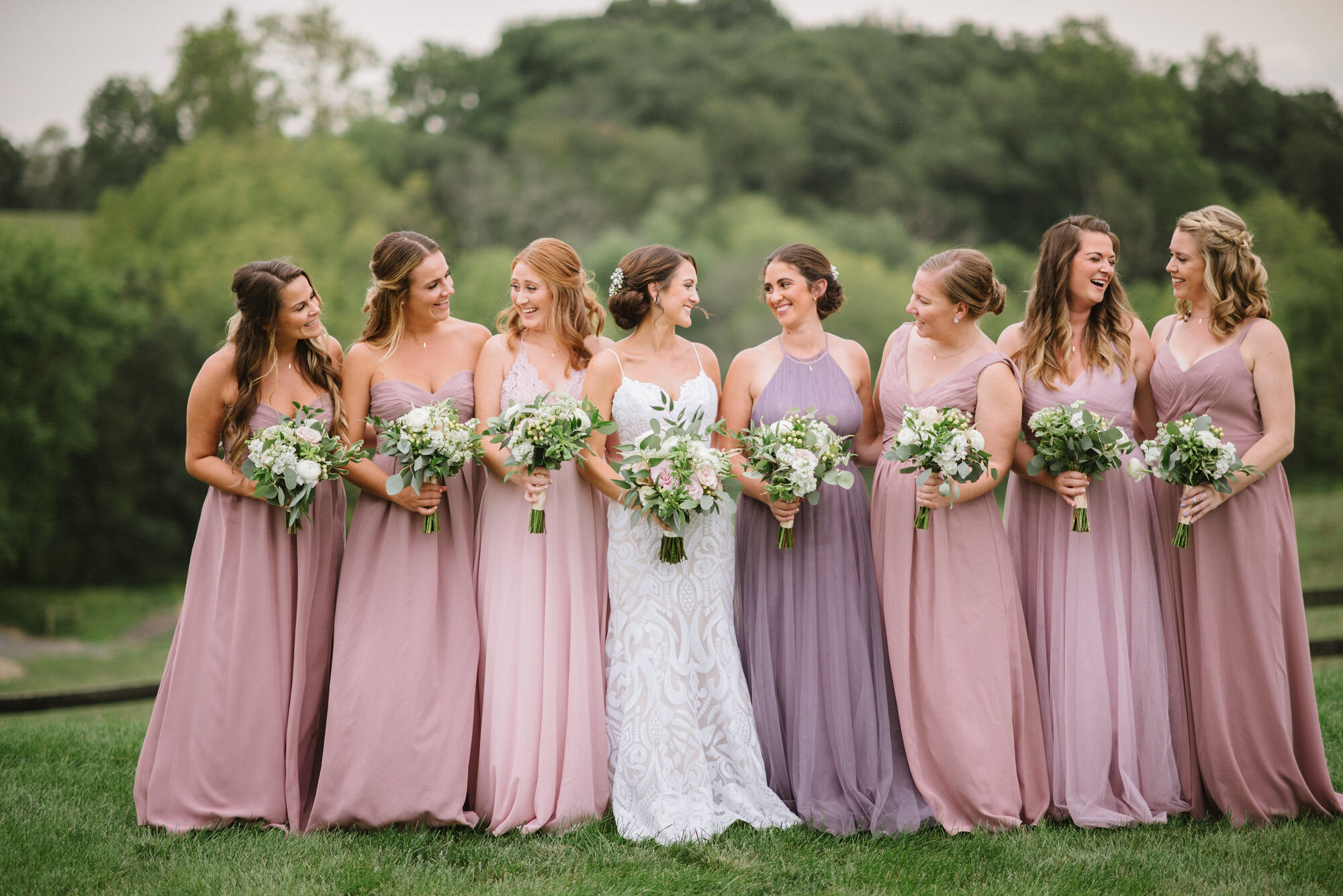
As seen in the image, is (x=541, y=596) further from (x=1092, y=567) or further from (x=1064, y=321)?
(x=1064, y=321)

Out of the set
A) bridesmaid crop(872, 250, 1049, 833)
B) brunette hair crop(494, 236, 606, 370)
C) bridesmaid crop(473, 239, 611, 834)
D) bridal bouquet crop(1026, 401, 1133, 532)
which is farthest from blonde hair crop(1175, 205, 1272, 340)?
bridesmaid crop(473, 239, 611, 834)

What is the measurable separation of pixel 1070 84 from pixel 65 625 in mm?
45210

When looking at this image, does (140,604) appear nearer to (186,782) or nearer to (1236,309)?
(186,782)

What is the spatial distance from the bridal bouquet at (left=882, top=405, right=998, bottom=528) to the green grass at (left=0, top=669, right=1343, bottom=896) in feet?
6.06

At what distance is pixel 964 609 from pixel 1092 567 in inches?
30.2

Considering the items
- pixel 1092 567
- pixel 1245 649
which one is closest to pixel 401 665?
pixel 1092 567

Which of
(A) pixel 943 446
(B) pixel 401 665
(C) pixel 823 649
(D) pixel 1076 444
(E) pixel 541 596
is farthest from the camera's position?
(C) pixel 823 649

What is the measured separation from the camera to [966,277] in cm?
581

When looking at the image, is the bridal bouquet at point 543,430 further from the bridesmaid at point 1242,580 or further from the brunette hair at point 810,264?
the bridesmaid at point 1242,580

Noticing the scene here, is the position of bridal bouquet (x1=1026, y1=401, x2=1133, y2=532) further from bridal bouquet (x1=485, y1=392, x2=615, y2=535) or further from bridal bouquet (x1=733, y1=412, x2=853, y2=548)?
bridal bouquet (x1=485, y1=392, x2=615, y2=535)

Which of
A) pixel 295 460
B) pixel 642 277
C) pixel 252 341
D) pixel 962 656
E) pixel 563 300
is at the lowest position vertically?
pixel 962 656

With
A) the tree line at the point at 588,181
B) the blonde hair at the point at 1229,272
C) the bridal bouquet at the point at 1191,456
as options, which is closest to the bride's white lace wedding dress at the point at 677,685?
the bridal bouquet at the point at 1191,456

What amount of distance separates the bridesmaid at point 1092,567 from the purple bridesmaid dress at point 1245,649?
0.60 feet

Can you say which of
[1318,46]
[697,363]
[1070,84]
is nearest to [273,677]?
[697,363]
